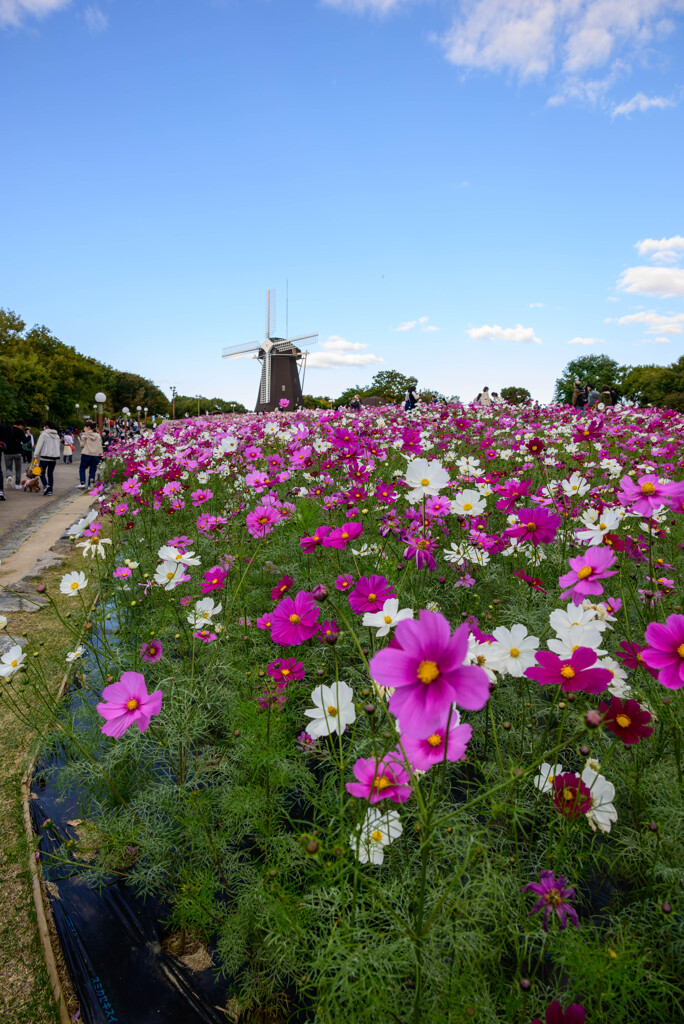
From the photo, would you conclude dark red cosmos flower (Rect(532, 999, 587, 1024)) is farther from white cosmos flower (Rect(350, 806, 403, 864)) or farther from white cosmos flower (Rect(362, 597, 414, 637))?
white cosmos flower (Rect(362, 597, 414, 637))

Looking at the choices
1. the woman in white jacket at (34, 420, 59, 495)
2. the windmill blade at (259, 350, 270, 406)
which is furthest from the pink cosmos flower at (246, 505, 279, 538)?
the windmill blade at (259, 350, 270, 406)

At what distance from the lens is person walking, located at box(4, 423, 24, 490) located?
9802mm

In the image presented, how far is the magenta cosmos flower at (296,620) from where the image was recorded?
4.86 ft

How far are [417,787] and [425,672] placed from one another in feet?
0.61

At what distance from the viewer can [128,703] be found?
1.19m

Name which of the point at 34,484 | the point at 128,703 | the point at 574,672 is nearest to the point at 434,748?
the point at 574,672

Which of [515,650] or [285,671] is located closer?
[515,650]

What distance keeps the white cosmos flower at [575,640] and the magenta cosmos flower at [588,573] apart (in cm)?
8

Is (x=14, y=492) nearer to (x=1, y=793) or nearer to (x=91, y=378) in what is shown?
(x=1, y=793)

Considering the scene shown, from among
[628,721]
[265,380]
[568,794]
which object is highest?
[265,380]

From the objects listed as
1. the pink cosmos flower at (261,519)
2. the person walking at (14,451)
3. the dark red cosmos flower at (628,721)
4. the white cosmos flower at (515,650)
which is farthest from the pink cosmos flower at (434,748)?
the person walking at (14,451)

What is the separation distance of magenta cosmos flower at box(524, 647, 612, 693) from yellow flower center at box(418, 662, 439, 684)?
0.33 meters

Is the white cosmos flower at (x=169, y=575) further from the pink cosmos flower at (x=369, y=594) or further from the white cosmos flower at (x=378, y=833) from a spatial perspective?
the white cosmos flower at (x=378, y=833)

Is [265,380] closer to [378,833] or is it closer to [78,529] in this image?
[78,529]
